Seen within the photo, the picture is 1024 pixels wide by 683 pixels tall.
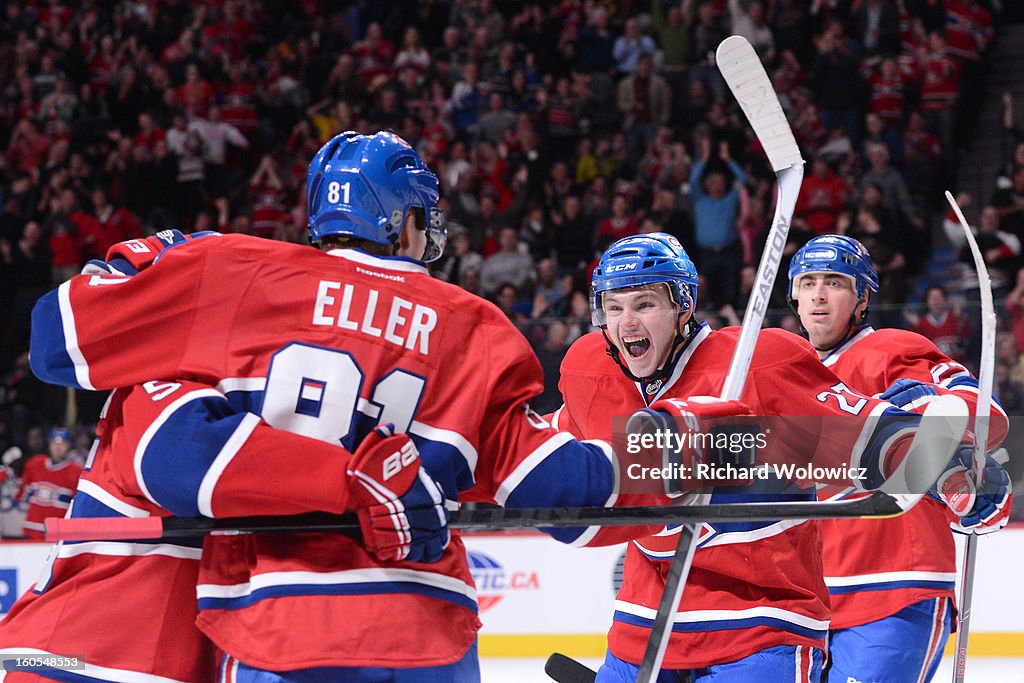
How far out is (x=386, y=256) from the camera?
81.3 inches

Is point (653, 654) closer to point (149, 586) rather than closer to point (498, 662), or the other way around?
point (149, 586)

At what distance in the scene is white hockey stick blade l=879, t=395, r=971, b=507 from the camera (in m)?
2.16

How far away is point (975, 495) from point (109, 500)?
6.51 feet

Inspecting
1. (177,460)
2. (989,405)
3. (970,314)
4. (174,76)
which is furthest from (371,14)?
(177,460)

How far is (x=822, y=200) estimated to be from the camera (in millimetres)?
8781

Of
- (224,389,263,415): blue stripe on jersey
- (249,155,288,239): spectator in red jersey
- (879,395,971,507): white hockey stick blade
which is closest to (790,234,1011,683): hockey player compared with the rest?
(879,395,971,507): white hockey stick blade

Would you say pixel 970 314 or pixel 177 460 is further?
pixel 970 314

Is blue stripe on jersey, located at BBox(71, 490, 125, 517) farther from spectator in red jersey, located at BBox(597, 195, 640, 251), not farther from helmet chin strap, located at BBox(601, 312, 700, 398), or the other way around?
spectator in red jersey, located at BBox(597, 195, 640, 251)

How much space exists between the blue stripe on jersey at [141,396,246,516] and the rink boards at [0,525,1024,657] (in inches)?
177

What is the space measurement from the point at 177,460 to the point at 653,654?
863 millimetres

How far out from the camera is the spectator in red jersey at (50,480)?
24.9 feet

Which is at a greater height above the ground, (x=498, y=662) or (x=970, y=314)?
(x=970, y=314)

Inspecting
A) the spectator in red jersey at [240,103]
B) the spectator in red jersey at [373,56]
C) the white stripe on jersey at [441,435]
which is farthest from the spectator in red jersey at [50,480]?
the white stripe on jersey at [441,435]

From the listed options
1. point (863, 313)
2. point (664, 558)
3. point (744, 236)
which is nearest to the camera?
point (664, 558)
